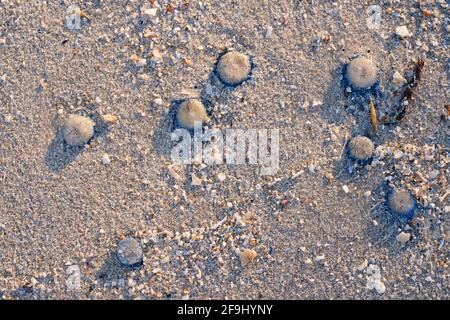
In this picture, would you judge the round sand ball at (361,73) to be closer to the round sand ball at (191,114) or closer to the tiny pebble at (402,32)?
the tiny pebble at (402,32)

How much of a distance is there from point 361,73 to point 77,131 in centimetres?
170

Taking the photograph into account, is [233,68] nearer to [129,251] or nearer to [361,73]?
[361,73]

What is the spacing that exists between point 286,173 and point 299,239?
1.31 ft

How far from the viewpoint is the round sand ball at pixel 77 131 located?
3555 mm

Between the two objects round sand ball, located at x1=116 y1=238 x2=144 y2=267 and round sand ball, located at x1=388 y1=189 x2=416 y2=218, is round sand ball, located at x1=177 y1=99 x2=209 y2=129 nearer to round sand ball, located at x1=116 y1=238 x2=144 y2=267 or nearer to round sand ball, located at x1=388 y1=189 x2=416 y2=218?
round sand ball, located at x1=116 y1=238 x2=144 y2=267

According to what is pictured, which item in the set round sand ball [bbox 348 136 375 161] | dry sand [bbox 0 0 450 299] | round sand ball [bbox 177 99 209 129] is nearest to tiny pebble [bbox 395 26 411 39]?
dry sand [bbox 0 0 450 299]

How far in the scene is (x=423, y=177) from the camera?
358cm

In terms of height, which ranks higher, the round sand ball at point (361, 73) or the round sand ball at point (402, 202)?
the round sand ball at point (361, 73)

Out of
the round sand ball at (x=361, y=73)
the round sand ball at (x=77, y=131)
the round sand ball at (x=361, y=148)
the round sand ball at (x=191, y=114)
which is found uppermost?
the round sand ball at (x=361, y=73)

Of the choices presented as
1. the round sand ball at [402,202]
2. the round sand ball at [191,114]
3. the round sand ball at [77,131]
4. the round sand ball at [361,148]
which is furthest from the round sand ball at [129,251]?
the round sand ball at [402,202]

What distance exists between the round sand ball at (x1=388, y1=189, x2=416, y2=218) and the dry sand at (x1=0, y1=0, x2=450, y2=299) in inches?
1.9

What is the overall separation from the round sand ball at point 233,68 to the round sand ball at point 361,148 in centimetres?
75

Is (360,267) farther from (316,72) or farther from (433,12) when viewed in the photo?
(433,12)

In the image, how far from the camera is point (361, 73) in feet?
11.7
